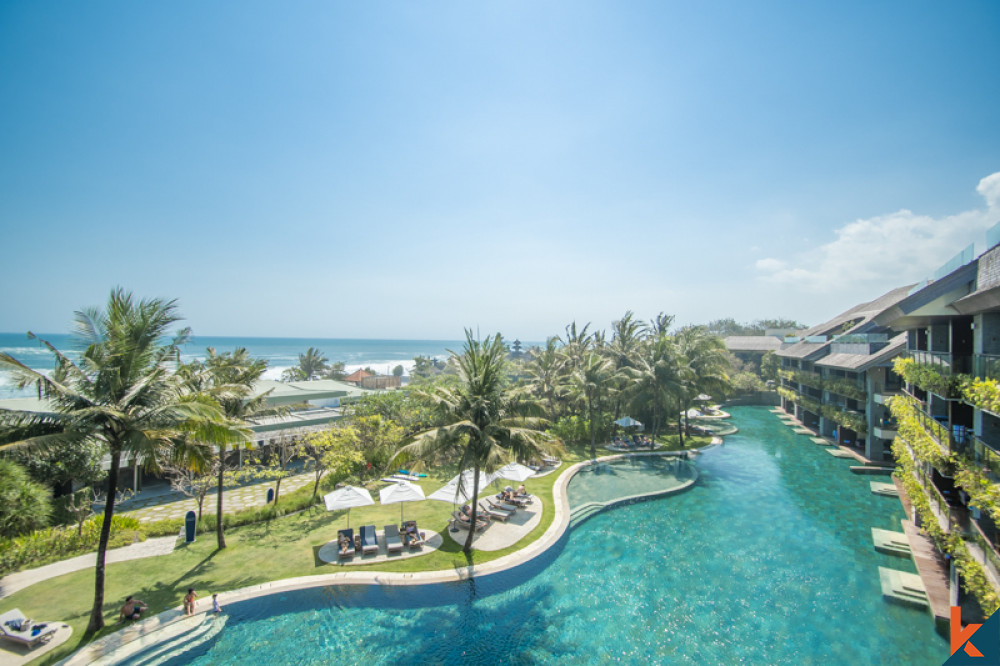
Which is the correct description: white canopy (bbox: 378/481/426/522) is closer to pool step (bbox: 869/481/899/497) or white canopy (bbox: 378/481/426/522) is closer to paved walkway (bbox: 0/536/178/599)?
paved walkway (bbox: 0/536/178/599)

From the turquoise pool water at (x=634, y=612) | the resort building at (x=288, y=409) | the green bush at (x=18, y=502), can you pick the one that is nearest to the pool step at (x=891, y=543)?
the turquoise pool water at (x=634, y=612)

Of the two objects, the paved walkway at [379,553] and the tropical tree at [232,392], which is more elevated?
the tropical tree at [232,392]

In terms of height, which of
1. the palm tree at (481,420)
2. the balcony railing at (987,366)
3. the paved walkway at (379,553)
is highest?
the balcony railing at (987,366)

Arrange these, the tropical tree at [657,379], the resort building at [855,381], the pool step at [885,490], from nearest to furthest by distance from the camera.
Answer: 1. the pool step at [885,490]
2. the resort building at [855,381]
3. the tropical tree at [657,379]

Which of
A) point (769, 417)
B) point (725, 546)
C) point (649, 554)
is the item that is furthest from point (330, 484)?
point (769, 417)

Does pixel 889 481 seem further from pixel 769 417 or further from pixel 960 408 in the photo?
pixel 769 417

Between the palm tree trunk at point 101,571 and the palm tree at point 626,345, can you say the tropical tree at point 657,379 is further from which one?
the palm tree trunk at point 101,571

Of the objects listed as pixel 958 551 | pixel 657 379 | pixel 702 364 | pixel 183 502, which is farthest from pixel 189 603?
pixel 702 364
